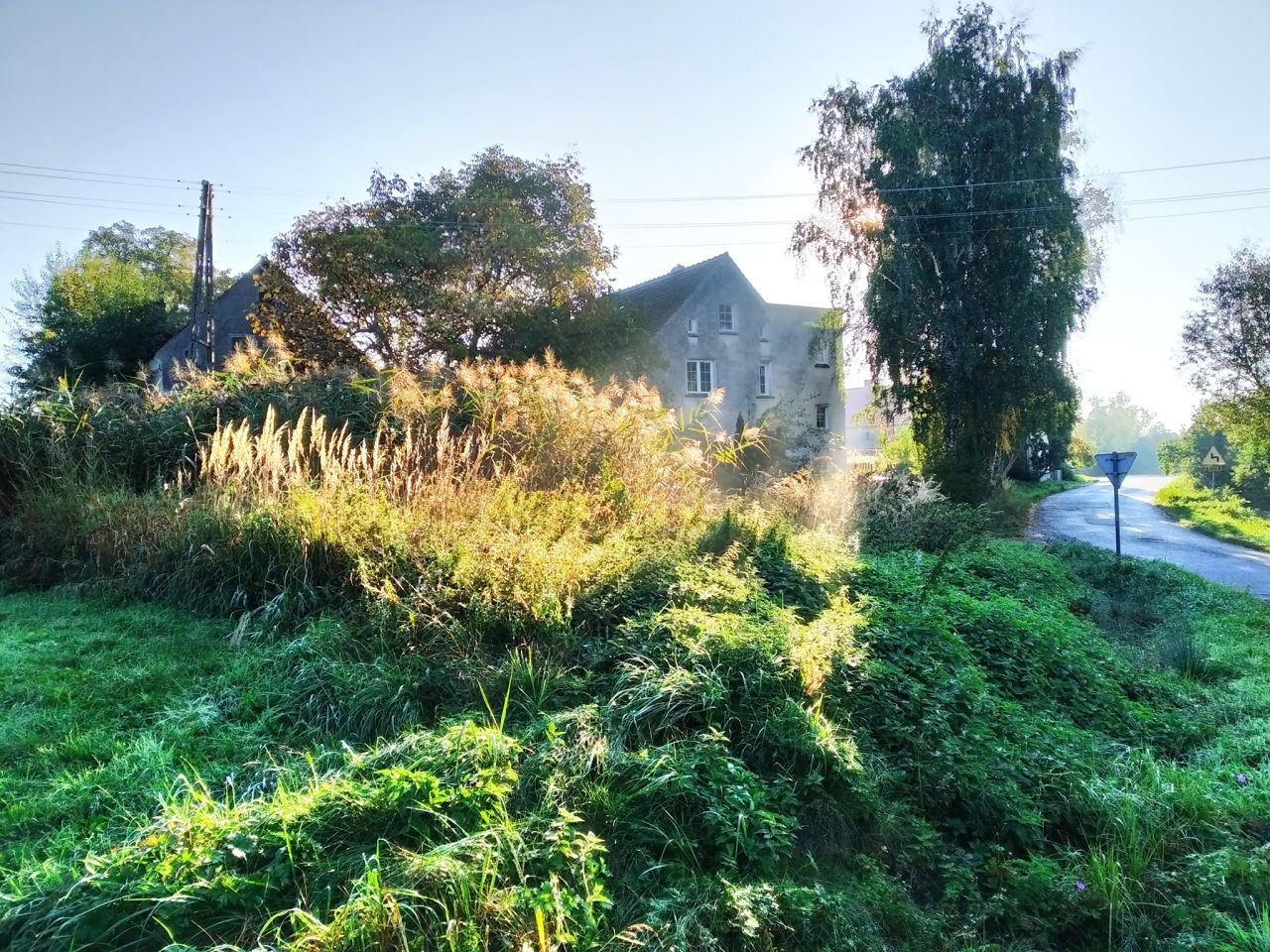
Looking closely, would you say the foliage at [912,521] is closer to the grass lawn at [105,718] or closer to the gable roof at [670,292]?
the grass lawn at [105,718]

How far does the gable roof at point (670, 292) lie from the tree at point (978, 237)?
9.04 m

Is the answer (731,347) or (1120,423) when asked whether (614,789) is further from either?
(1120,423)

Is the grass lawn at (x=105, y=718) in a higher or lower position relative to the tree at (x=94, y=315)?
lower

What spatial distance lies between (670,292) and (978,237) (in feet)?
43.0

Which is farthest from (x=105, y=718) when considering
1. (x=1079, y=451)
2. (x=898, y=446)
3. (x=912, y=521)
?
(x=1079, y=451)

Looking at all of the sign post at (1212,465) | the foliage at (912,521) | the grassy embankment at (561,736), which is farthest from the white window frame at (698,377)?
the grassy embankment at (561,736)

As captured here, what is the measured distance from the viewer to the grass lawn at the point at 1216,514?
1678 cm

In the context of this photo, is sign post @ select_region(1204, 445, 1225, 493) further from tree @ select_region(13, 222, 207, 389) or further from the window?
tree @ select_region(13, 222, 207, 389)

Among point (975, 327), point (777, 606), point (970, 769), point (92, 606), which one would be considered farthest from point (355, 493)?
point (975, 327)

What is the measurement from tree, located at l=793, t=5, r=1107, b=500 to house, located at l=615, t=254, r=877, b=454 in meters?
6.53

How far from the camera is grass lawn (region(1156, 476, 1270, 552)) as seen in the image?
1678 centimetres

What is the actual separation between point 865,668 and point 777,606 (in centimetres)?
81

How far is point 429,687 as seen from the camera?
356 centimetres

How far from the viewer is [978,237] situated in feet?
58.3
